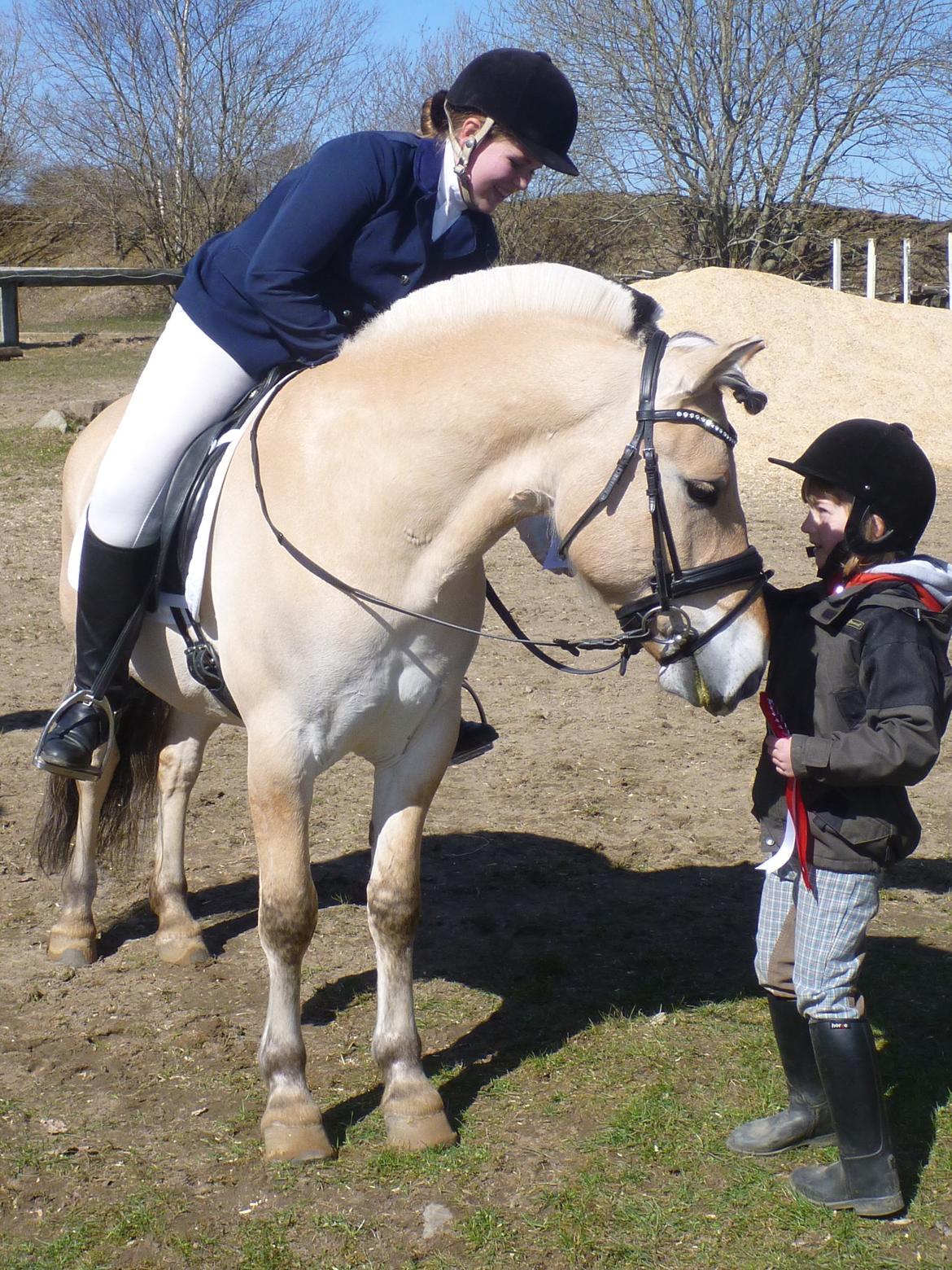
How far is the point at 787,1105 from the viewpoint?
304 centimetres

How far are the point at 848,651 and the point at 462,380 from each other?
3.45 ft

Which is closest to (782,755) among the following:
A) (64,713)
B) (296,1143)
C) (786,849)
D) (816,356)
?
(786,849)

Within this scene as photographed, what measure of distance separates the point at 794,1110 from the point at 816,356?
42.3 ft

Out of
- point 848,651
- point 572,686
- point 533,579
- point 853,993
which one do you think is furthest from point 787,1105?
point 533,579

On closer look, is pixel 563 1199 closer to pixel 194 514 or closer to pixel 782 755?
pixel 782 755

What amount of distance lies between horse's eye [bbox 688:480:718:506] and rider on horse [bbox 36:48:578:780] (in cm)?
90

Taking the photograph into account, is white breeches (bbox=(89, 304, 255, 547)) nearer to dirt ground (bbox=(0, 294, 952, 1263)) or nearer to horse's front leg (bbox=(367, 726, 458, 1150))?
horse's front leg (bbox=(367, 726, 458, 1150))

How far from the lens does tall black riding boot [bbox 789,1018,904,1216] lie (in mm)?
Result: 2619

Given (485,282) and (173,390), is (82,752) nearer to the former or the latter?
(173,390)

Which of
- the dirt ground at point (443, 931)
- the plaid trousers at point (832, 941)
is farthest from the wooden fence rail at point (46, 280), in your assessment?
the plaid trousers at point (832, 941)

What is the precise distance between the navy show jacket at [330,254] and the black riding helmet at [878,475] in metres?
1.13

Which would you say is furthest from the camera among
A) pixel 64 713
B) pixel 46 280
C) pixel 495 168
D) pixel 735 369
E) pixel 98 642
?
pixel 46 280

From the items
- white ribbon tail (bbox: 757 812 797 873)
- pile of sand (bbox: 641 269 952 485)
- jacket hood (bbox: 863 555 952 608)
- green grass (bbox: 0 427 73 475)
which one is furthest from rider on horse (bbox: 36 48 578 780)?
pile of sand (bbox: 641 269 952 485)

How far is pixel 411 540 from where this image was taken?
2.71 metres
